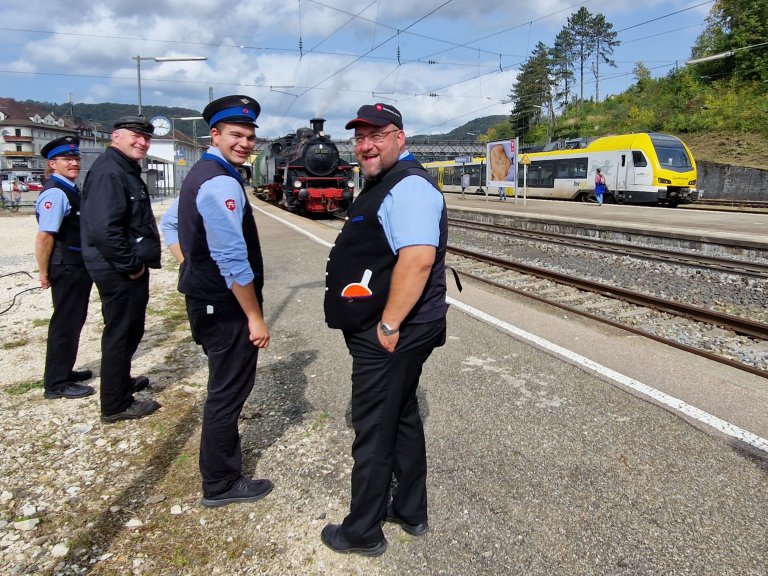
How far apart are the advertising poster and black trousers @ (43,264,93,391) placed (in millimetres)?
24304

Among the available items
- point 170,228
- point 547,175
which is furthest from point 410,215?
point 547,175

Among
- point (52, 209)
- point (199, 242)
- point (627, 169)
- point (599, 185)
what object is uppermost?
point (627, 169)

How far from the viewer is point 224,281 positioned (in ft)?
8.96

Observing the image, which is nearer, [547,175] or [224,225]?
[224,225]

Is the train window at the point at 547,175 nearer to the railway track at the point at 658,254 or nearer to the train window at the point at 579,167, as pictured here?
the train window at the point at 579,167

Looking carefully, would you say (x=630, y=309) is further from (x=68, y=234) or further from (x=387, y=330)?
(x=68, y=234)

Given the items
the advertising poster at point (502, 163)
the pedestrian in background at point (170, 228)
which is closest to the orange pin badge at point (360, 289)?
the pedestrian in background at point (170, 228)

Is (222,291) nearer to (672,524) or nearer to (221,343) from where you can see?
(221,343)

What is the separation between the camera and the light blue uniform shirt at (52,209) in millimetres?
4098

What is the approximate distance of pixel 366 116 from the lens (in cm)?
237

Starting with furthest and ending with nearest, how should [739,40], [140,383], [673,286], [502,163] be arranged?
[739,40], [502,163], [673,286], [140,383]

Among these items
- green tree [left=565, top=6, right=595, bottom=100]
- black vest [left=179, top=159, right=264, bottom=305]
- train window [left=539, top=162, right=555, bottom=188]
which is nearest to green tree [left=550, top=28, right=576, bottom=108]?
→ green tree [left=565, top=6, right=595, bottom=100]

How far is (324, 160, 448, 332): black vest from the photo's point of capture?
234cm

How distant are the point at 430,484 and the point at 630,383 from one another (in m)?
2.28
